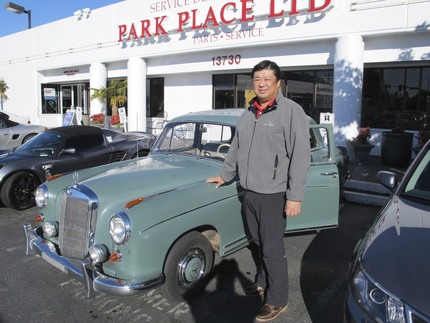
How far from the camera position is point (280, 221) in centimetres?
304

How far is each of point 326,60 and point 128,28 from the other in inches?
337

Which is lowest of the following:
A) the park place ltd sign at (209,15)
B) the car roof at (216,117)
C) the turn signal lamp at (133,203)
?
the turn signal lamp at (133,203)

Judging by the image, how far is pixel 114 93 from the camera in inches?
665

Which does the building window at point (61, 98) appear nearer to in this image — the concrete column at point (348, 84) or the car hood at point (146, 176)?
the concrete column at point (348, 84)

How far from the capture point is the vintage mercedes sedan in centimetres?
299

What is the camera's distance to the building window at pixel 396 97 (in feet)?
35.1

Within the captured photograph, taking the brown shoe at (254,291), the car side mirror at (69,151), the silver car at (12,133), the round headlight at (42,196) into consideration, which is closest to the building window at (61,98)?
the silver car at (12,133)

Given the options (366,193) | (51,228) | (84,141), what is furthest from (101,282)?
(366,193)

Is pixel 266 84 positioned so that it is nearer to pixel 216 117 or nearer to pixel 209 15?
pixel 216 117

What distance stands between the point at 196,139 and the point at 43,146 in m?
3.77

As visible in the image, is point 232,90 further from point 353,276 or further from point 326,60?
point 353,276

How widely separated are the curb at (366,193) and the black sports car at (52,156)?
3.94 meters

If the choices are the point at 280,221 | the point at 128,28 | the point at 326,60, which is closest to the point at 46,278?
the point at 280,221

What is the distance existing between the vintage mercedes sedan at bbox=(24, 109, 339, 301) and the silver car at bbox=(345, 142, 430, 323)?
4.62 ft
